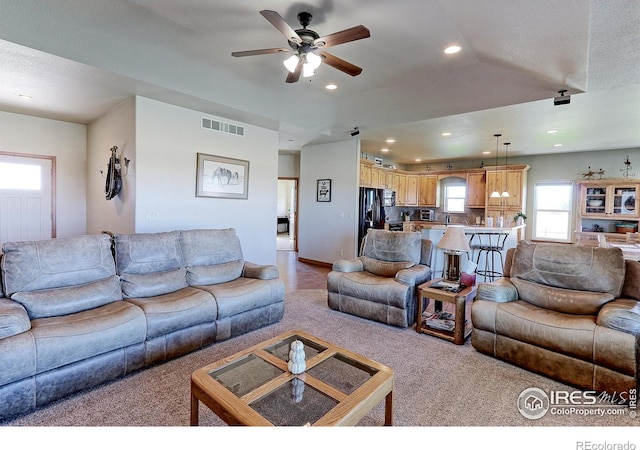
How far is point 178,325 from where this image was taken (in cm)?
264

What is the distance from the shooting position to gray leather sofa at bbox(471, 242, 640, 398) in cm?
214

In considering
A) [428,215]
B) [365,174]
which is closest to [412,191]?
[428,215]

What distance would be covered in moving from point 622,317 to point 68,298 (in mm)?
4009

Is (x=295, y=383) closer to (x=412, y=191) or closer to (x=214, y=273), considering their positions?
(x=214, y=273)

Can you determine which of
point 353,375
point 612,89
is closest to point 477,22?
point 612,89

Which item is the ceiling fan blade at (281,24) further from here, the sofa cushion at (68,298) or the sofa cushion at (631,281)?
the sofa cushion at (631,281)

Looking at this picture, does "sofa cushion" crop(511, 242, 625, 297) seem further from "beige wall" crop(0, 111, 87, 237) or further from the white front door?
the white front door

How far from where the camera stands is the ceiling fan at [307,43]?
2347 millimetres

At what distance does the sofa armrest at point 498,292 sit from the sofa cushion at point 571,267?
0.23m

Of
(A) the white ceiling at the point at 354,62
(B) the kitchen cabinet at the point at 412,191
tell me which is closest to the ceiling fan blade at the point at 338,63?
(A) the white ceiling at the point at 354,62

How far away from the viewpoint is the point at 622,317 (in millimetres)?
2152

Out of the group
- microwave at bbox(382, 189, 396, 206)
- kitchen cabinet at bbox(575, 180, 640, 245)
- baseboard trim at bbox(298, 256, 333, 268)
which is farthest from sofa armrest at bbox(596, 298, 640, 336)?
kitchen cabinet at bbox(575, 180, 640, 245)
